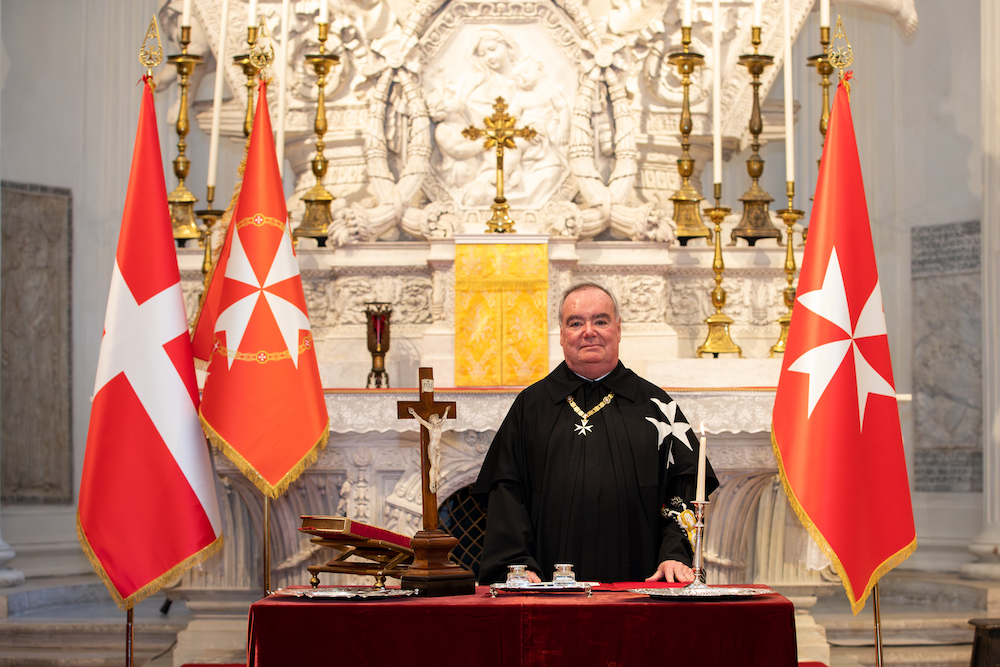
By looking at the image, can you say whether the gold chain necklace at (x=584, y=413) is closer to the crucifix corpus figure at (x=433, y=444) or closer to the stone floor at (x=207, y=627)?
the crucifix corpus figure at (x=433, y=444)

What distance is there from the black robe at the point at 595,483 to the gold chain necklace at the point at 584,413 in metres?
0.01

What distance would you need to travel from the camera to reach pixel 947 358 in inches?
304

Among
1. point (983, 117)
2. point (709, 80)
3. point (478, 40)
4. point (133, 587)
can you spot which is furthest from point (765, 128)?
point (133, 587)

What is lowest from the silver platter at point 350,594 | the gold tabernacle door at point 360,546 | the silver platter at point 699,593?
the silver platter at point 350,594

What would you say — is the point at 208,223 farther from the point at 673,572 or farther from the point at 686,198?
the point at 673,572

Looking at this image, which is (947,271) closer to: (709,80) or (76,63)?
(709,80)

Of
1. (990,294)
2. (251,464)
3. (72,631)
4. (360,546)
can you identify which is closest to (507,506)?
(360,546)

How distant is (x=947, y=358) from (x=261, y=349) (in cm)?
492

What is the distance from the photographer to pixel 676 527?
365 centimetres

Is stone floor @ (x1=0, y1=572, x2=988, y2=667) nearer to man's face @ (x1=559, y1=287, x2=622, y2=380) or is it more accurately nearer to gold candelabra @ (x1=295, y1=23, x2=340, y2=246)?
gold candelabra @ (x1=295, y1=23, x2=340, y2=246)

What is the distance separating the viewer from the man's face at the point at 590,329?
376cm

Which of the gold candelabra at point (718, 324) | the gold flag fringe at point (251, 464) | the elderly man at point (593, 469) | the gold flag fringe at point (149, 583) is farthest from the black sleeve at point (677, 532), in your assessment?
the gold candelabra at point (718, 324)

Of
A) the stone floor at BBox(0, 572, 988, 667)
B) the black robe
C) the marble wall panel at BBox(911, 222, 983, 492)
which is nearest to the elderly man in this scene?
the black robe

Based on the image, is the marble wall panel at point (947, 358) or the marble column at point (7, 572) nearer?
the marble column at point (7, 572)
